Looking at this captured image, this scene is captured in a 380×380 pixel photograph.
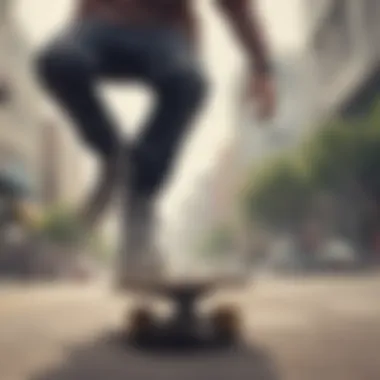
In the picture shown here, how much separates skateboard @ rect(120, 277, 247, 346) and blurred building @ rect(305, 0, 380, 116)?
29cm

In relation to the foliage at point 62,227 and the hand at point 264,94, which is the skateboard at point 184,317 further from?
the hand at point 264,94

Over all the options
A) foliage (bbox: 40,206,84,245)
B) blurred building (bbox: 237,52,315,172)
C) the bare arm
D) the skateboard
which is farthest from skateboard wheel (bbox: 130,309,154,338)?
the bare arm

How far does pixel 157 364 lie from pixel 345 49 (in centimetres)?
48

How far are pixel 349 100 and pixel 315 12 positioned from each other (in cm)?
13

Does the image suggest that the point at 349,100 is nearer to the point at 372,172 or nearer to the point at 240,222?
the point at 372,172

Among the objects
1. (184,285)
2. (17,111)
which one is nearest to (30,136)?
(17,111)

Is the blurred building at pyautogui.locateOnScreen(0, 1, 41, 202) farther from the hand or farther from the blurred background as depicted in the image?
the hand

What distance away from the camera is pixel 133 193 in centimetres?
79

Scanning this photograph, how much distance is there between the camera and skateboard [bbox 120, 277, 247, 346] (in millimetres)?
733

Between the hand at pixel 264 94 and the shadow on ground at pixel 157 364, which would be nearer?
the shadow on ground at pixel 157 364

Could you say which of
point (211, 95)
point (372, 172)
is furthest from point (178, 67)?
point (372, 172)

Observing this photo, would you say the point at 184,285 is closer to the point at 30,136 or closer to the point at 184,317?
the point at 184,317

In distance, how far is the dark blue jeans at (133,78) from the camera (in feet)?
2.56

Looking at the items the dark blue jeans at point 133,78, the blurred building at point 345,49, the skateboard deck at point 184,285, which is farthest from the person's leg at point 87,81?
the blurred building at point 345,49
